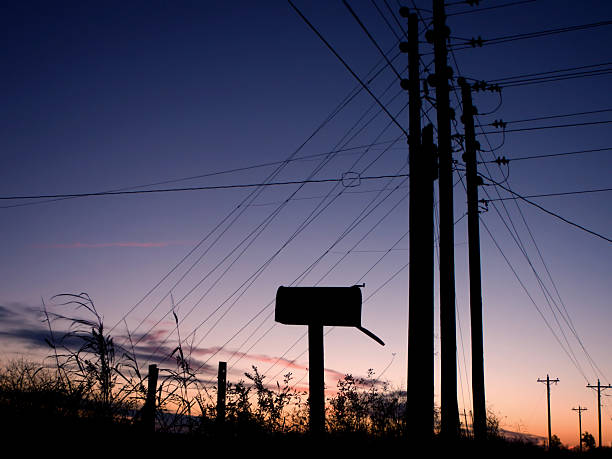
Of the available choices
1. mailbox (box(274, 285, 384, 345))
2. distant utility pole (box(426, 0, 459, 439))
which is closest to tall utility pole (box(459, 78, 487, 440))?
distant utility pole (box(426, 0, 459, 439))

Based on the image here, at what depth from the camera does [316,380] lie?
5.67 metres

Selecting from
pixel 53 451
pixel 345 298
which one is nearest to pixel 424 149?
pixel 345 298

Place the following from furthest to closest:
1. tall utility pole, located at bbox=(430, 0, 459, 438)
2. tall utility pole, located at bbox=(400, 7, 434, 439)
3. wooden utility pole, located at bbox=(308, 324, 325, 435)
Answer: tall utility pole, located at bbox=(430, 0, 459, 438) < tall utility pole, located at bbox=(400, 7, 434, 439) < wooden utility pole, located at bbox=(308, 324, 325, 435)

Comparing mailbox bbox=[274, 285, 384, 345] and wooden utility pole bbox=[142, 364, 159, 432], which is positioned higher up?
mailbox bbox=[274, 285, 384, 345]

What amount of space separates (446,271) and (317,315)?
5.94m

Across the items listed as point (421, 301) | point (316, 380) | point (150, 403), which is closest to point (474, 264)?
point (421, 301)

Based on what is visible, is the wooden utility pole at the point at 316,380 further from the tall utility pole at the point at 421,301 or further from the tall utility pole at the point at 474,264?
the tall utility pole at the point at 474,264

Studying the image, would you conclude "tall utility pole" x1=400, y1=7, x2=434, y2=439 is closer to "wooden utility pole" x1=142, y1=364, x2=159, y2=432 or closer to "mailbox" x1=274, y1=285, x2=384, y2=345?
"mailbox" x1=274, y1=285, x2=384, y2=345

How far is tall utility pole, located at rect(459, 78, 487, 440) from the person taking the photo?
43.7ft

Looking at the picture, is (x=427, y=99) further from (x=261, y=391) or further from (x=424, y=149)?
(x=261, y=391)

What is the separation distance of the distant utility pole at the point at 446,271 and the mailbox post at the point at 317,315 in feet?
18.2

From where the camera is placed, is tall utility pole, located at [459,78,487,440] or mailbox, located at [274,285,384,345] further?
tall utility pole, located at [459,78,487,440]

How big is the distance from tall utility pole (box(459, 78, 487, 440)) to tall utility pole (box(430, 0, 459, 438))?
217 cm

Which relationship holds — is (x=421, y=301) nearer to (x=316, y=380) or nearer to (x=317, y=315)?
(x=317, y=315)
